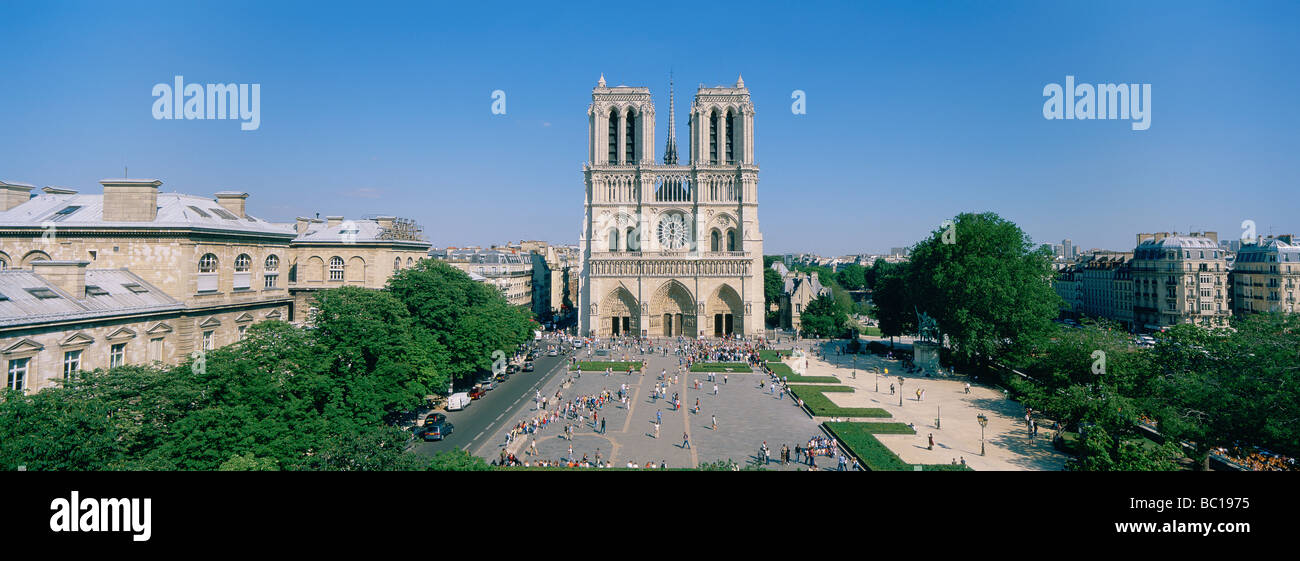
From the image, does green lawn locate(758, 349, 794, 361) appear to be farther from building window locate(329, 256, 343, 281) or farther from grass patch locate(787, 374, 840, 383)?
building window locate(329, 256, 343, 281)

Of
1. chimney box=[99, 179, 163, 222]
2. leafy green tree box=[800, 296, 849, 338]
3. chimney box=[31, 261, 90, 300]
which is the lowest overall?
leafy green tree box=[800, 296, 849, 338]

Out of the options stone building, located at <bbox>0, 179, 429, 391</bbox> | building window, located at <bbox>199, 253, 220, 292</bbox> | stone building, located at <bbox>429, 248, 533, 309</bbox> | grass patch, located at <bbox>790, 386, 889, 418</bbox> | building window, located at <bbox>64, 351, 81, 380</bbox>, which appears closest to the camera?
stone building, located at <bbox>0, 179, 429, 391</bbox>

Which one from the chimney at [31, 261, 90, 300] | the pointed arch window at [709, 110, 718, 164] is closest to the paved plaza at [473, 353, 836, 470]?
the chimney at [31, 261, 90, 300]

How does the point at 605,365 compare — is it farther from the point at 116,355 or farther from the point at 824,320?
the point at 116,355

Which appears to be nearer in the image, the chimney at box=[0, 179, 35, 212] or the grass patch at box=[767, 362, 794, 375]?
the chimney at box=[0, 179, 35, 212]

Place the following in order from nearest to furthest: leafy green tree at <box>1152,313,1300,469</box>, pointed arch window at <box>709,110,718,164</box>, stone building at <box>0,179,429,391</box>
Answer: leafy green tree at <box>1152,313,1300,469</box>
stone building at <box>0,179,429,391</box>
pointed arch window at <box>709,110,718,164</box>

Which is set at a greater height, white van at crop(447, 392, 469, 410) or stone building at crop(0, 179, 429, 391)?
stone building at crop(0, 179, 429, 391)

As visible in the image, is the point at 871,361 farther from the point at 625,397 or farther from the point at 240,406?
the point at 240,406
